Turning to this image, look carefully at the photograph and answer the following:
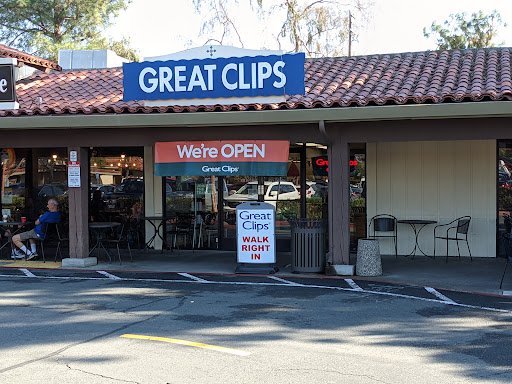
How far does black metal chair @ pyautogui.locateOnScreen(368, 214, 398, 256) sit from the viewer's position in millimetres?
13141

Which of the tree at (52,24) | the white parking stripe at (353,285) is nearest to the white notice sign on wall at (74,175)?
the white parking stripe at (353,285)

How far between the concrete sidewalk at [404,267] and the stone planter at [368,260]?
0.48 feet

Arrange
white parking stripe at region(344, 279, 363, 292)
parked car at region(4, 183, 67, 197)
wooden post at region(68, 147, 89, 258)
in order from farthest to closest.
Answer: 1. parked car at region(4, 183, 67, 197)
2. wooden post at region(68, 147, 89, 258)
3. white parking stripe at region(344, 279, 363, 292)

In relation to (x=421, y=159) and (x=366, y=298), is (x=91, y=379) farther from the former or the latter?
(x=421, y=159)

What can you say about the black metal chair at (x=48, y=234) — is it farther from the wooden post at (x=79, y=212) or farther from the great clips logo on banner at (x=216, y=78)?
the great clips logo on banner at (x=216, y=78)

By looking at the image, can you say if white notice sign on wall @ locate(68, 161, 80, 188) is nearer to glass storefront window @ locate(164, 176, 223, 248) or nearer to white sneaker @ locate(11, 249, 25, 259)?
white sneaker @ locate(11, 249, 25, 259)

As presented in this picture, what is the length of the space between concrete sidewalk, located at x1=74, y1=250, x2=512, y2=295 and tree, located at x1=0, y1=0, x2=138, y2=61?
24.2m

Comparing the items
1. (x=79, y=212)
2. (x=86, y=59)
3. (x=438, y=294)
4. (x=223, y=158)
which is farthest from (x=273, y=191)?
(x=86, y=59)

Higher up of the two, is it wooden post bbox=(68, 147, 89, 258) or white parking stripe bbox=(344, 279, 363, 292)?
wooden post bbox=(68, 147, 89, 258)

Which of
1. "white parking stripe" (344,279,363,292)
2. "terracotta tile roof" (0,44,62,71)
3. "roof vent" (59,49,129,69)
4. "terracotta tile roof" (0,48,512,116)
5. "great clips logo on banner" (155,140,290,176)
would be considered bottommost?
"white parking stripe" (344,279,363,292)

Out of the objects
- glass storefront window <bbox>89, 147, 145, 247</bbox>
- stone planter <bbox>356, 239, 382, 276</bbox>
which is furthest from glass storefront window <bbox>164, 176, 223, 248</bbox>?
stone planter <bbox>356, 239, 382, 276</bbox>

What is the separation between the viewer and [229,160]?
11.2 metres

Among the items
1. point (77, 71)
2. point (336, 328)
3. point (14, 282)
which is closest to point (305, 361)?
point (336, 328)

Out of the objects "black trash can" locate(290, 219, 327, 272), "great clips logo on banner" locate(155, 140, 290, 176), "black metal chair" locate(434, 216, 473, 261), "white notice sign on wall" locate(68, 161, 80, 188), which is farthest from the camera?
"black metal chair" locate(434, 216, 473, 261)
